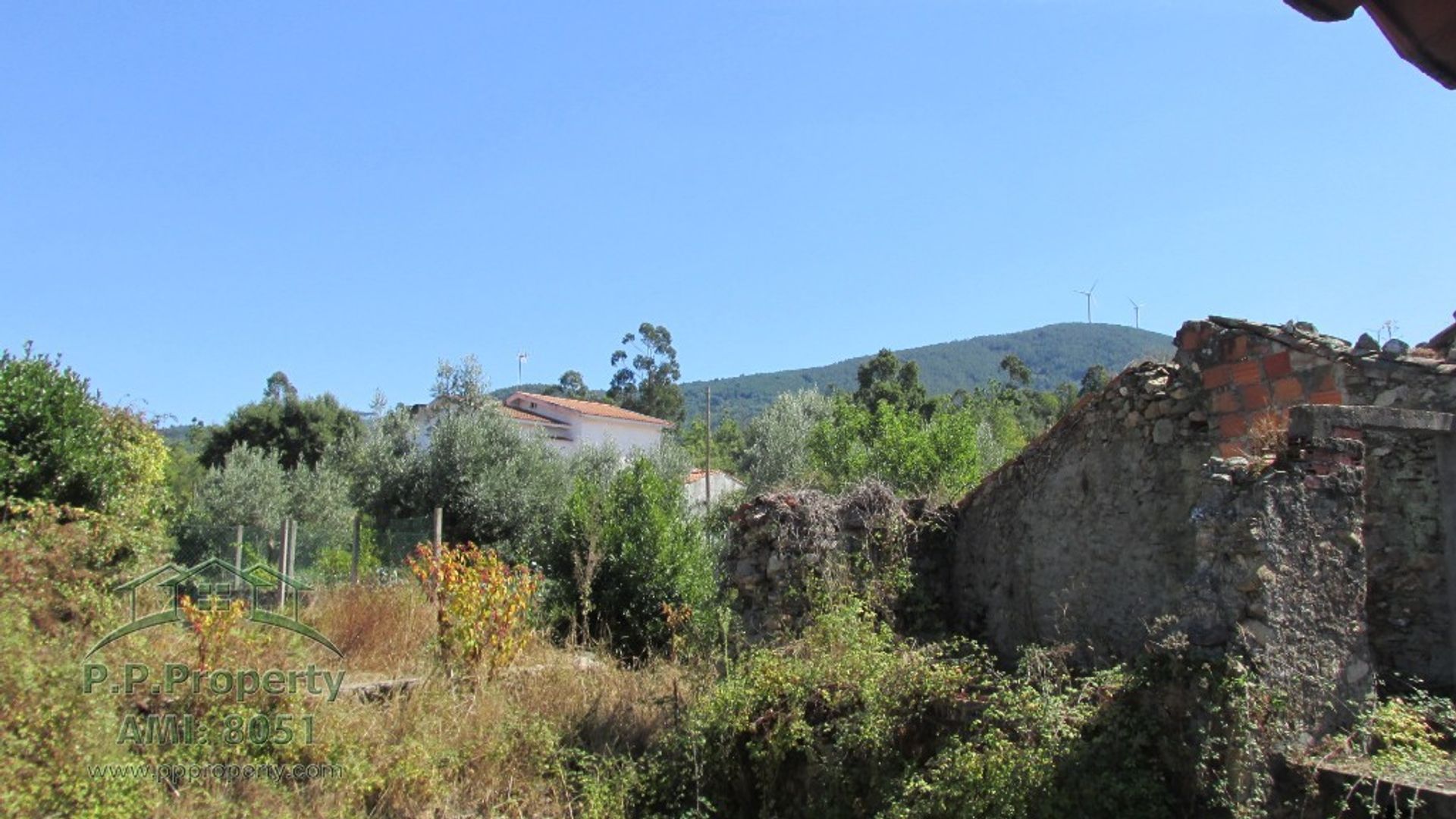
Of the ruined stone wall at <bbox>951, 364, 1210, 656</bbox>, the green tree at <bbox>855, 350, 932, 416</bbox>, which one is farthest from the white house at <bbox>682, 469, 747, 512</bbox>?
the ruined stone wall at <bbox>951, 364, 1210, 656</bbox>

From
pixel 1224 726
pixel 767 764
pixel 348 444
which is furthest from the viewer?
pixel 348 444

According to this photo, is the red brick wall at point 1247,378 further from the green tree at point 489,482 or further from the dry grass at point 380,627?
the green tree at point 489,482

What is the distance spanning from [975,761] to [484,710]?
4.09m

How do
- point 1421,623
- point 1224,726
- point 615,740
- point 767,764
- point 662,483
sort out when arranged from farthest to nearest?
point 662,483
point 615,740
point 767,764
point 1421,623
point 1224,726

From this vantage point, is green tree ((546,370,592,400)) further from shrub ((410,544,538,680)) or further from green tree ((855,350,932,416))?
shrub ((410,544,538,680))

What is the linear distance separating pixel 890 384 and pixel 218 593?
117 ft

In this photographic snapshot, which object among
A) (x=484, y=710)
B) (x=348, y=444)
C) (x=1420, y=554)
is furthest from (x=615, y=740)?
(x=348, y=444)

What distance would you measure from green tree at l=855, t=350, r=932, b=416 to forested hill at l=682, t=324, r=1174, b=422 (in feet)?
185

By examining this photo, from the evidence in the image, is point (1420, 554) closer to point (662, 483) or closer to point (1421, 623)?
point (1421, 623)

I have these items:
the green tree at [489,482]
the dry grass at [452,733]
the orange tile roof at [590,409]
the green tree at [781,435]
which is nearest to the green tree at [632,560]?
the green tree at [489,482]

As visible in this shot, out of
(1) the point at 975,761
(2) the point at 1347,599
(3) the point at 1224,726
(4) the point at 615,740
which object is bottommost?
(4) the point at 615,740

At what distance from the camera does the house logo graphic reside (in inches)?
300

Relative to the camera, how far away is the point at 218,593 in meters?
10.4

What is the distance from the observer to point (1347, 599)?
4.96 meters
